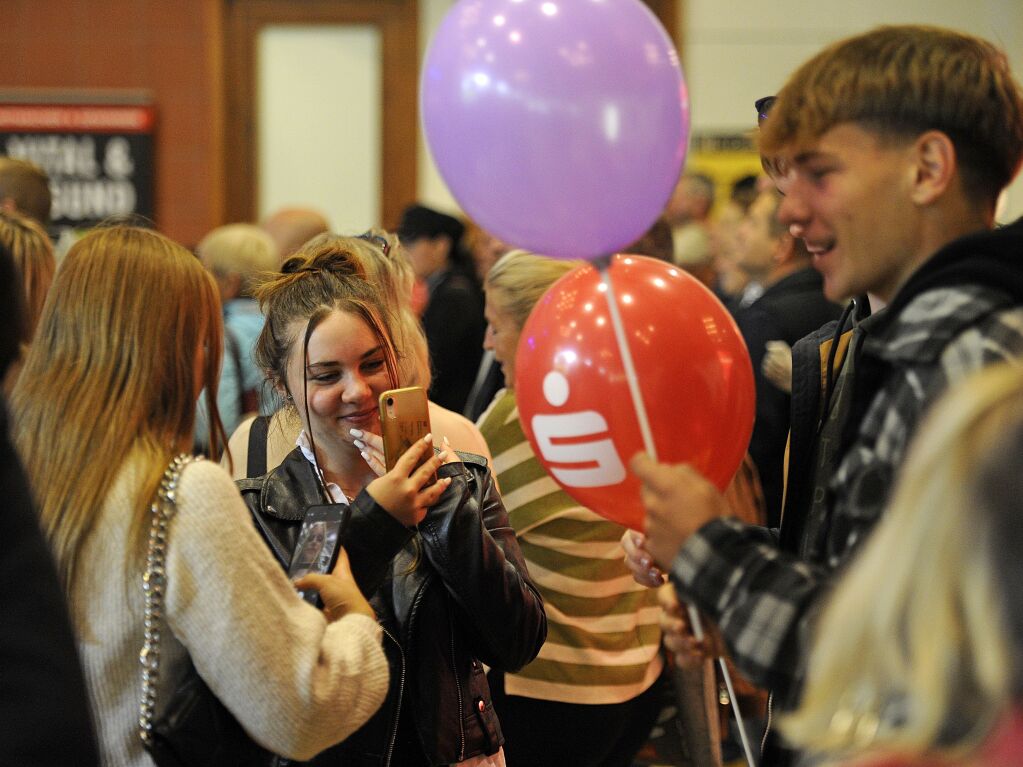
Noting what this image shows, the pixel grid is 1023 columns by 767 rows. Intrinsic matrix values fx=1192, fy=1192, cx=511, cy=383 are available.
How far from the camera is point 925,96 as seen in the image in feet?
4.48

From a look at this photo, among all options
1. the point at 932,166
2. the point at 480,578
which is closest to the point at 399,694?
the point at 480,578

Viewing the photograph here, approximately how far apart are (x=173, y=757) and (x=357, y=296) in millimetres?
933

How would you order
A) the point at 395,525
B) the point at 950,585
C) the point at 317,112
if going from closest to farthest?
the point at 950,585 → the point at 395,525 → the point at 317,112

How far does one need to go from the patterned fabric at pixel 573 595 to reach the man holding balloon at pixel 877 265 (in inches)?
48.0

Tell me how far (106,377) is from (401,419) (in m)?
0.52

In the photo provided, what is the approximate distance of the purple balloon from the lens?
61.7 inches

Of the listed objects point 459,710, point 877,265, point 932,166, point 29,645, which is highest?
point 932,166

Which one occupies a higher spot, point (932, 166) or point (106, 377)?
point (932, 166)

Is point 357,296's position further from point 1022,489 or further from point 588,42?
point 1022,489

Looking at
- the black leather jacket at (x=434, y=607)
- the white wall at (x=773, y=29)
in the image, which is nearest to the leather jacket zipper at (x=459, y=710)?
the black leather jacket at (x=434, y=607)

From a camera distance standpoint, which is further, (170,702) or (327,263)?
(327,263)

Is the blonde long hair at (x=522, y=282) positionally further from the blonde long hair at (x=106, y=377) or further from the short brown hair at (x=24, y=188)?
the short brown hair at (x=24, y=188)

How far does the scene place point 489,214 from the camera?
166 cm

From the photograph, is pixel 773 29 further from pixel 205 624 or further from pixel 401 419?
pixel 205 624
